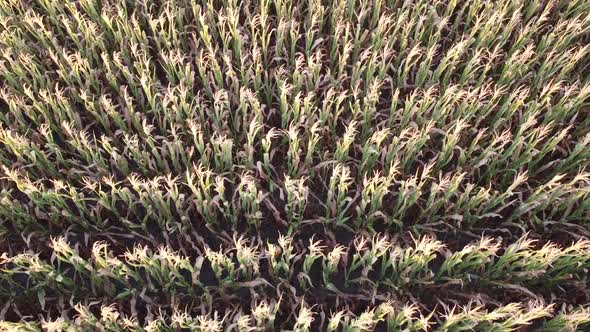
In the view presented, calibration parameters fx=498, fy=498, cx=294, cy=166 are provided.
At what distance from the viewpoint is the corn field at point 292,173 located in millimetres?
1601

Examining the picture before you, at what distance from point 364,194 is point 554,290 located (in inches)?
29.3

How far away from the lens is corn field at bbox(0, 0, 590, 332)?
1.60 m

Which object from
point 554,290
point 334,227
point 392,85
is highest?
point 392,85

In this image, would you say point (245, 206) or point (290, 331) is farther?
point (245, 206)

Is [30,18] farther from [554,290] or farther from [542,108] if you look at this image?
[554,290]

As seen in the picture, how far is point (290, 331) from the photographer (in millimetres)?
1542

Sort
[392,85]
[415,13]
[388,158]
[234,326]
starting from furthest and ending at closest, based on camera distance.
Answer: [415,13], [392,85], [388,158], [234,326]

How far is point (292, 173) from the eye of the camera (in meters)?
1.84

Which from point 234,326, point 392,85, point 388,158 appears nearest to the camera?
point 234,326

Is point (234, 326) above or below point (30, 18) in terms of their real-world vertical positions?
below

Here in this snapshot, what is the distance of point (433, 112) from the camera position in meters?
1.88

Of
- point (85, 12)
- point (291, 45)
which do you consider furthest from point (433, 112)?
point (85, 12)

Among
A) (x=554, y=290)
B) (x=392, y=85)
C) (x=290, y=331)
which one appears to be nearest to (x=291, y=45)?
(x=392, y=85)

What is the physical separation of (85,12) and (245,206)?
4.17ft
